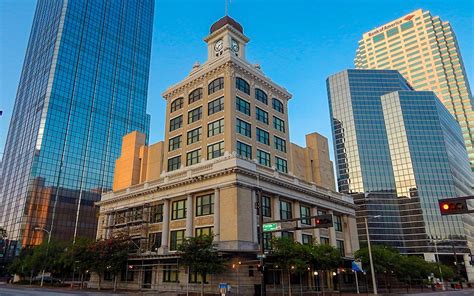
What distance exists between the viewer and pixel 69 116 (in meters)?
129

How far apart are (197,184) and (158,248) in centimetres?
1019

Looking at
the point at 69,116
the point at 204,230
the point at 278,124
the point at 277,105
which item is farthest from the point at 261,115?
the point at 69,116

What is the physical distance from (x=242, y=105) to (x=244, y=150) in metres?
6.83

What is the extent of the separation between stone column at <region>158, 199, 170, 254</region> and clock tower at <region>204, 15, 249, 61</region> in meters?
24.5

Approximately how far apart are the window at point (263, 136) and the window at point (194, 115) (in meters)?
8.91

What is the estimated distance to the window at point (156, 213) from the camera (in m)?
49.0

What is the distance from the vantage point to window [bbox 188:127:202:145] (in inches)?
2025

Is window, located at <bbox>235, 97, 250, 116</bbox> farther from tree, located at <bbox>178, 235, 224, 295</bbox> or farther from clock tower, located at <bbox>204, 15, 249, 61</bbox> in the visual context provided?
tree, located at <bbox>178, 235, 224, 295</bbox>

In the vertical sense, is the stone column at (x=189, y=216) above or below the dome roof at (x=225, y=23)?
below

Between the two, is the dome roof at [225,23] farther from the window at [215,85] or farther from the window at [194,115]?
the window at [194,115]

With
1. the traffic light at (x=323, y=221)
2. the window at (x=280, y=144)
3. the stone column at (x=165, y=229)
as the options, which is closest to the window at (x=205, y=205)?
the stone column at (x=165, y=229)

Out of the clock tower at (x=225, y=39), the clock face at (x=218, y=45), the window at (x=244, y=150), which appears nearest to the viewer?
the window at (x=244, y=150)

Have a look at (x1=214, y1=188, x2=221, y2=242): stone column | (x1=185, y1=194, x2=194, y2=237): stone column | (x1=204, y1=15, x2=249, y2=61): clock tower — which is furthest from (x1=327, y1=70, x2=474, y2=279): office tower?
(x1=214, y1=188, x2=221, y2=242): stone column

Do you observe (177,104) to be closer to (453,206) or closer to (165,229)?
(165,229)
